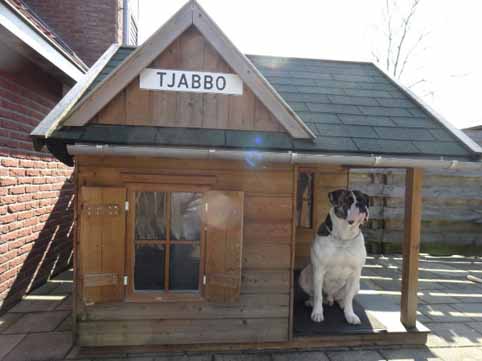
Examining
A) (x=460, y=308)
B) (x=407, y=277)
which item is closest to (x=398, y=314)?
(x=407, y=277)

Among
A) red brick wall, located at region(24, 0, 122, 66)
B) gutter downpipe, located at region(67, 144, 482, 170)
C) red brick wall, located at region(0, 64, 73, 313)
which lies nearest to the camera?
gutter downpipe, located at region(67, 144, 482, 170)

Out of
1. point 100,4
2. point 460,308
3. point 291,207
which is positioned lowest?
point 460,308

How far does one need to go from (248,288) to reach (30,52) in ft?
14.2

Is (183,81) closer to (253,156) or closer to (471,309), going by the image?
(253,156)

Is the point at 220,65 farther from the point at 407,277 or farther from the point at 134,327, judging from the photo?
the point at 407,277

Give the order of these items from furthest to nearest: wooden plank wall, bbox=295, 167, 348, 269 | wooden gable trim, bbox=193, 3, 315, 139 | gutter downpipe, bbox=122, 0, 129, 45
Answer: gutter downpipe, bbox=122, 0, 129, 45 < wooden plank wall, bbox=295, 167, 348, 269 < wooden gable trim, bbox=193, 3, 315, 139

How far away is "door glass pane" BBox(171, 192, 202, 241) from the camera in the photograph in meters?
3.46

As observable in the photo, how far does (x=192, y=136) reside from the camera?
10.7 feet

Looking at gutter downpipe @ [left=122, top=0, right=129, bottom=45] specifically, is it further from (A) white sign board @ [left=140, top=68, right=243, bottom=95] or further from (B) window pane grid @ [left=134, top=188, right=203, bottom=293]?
(B) window pane grid @ [left=134, top=188, right=203, bottom=293]

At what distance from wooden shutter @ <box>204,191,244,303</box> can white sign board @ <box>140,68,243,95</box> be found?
1.17 metres

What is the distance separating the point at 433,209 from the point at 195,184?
7.73m

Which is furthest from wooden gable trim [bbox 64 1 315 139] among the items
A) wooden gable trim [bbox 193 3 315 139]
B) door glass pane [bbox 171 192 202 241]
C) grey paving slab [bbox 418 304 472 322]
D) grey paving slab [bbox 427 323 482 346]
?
grey paving slab [bbox 418 304 472 322]

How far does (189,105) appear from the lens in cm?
336

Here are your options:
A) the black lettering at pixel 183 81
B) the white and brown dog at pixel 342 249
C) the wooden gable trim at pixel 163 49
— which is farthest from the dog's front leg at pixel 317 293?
the black lettering at pixel 183 81
